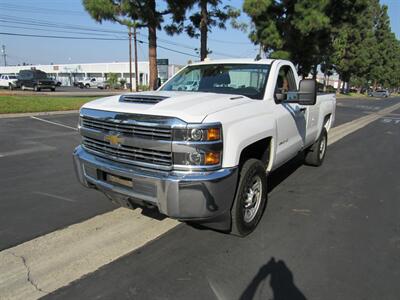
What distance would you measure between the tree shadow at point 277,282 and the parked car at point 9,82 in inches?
1631

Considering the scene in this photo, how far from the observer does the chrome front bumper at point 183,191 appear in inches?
126

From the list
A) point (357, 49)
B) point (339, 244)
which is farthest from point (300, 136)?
point (357, 49)

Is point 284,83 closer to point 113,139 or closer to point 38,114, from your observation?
point 113,139

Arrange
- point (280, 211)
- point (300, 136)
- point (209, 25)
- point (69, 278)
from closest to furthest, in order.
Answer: point (69, 278)
point (280, 211)
point (300, 136)
point (209, 25)

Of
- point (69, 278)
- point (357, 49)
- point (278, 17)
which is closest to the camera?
point (69, 278)

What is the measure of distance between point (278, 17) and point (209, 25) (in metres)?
8.88

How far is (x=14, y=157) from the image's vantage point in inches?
294

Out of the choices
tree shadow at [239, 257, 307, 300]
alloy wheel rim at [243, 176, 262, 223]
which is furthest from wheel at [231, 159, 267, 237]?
tree shadow at [239, 257, 307, 300]

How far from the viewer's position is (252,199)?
13.6 ft

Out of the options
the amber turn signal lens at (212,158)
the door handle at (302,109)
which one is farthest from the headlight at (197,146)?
the door handle at (302,109)

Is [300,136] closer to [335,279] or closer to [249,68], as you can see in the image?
[249,68]

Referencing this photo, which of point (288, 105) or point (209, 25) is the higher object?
point (209, 25)

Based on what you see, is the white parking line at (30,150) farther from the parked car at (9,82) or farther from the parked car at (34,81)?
the parked car at (9,82)

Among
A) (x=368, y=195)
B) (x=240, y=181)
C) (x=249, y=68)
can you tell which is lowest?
(x=368, y=195)
